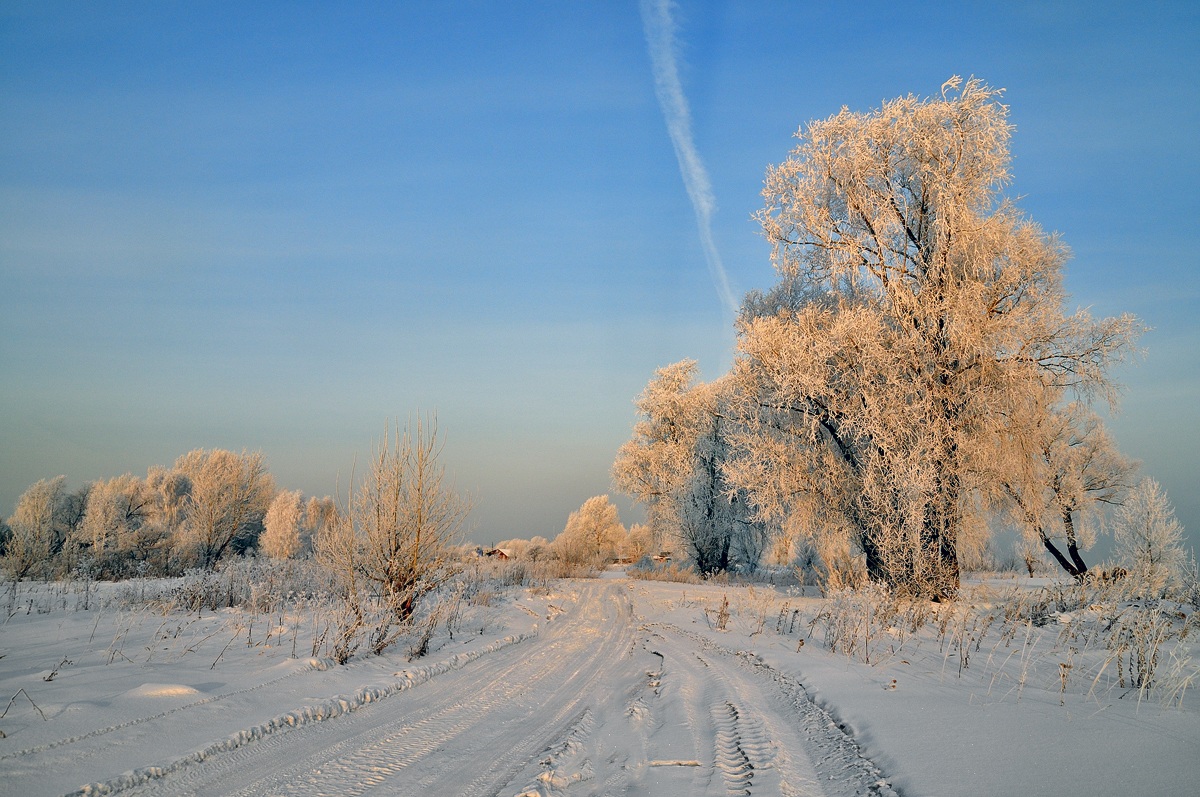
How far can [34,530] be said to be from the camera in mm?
21156

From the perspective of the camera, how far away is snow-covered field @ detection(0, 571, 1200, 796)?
3.40 metres

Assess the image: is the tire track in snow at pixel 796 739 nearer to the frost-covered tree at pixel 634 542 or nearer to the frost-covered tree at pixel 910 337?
the frost-covered tree at pixel 910 337

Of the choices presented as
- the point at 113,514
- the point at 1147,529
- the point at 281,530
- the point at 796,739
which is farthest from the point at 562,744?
the point at 281,530

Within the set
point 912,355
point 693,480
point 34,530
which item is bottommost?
point 34,530

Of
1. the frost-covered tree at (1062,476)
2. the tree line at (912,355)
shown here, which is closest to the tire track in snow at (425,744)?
the tree line at (912,355)

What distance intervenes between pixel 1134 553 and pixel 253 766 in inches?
841

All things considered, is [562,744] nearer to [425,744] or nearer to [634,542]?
[425,744]

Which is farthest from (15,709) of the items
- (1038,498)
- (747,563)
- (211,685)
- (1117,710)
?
(747,563)

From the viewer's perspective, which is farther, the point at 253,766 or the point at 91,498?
the point at 91,498

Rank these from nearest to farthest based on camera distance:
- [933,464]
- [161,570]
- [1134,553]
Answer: [933,464], [1134,553], [161,570]

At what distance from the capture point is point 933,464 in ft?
40.1

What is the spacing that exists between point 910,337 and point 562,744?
1138 cm

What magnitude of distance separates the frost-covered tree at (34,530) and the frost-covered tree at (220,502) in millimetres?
Answer: 4873

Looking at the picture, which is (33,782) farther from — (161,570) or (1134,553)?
(161,570)
